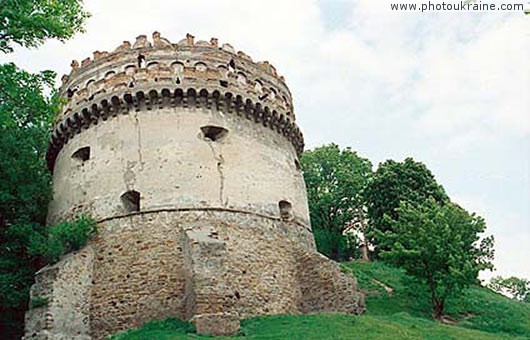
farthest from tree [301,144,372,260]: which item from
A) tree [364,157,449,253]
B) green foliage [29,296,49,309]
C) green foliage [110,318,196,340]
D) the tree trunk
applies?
green foliage [29,296,49,309]

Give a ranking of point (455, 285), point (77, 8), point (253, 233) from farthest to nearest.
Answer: point (455, 285) < point (253, 233) < point (77, 8)

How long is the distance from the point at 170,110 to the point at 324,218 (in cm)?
2015

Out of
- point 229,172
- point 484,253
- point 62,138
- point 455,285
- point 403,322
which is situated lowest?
point 403,322

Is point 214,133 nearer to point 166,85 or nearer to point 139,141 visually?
point 166,85

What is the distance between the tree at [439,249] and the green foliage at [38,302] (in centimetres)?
1182

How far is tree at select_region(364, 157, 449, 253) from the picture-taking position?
33.6 metres

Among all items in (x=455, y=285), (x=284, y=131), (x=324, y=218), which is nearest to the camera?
(x=455, y=285)

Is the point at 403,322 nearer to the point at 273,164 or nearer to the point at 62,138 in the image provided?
the point at 273,164

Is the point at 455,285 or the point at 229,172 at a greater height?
the point at 229,172

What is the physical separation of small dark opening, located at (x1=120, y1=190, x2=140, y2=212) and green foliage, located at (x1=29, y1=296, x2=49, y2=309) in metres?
3.85

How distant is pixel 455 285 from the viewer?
21.5m

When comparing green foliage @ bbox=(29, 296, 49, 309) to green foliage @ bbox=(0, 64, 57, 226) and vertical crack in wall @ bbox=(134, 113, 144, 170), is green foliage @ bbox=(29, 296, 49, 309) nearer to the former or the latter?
green foliage @ bbox=(0, 64, 57, 226)

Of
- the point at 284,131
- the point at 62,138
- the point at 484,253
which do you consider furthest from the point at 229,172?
the point at 484,253

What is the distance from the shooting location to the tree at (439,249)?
21.4 metres
